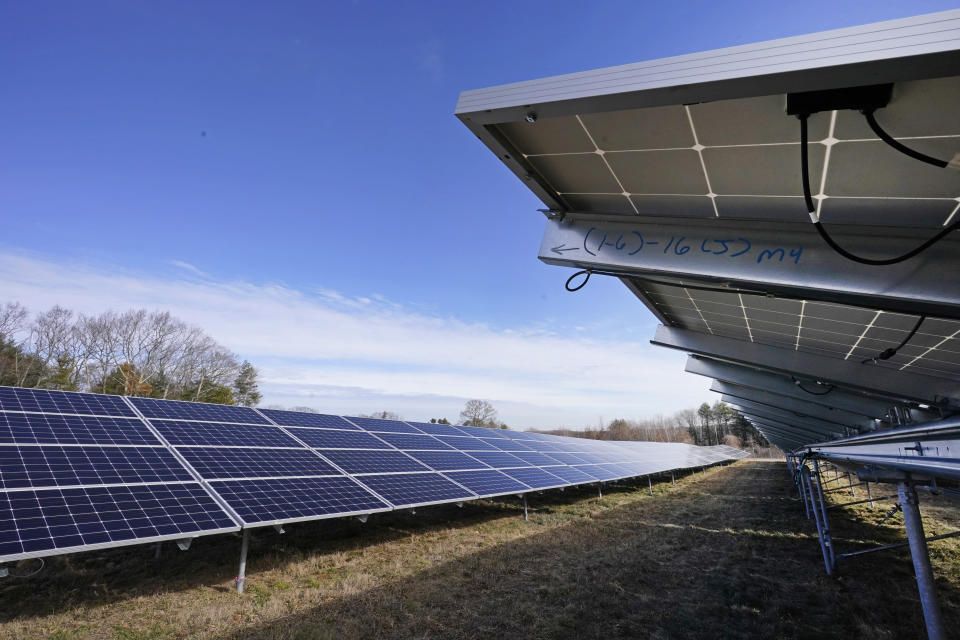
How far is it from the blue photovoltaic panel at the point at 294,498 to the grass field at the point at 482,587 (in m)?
1.15

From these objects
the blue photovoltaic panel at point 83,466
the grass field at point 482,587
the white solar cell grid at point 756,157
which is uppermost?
the white solar cell grid at point 756,157

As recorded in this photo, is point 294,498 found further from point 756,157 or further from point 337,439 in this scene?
point 756,157

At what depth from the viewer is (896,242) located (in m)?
3.16

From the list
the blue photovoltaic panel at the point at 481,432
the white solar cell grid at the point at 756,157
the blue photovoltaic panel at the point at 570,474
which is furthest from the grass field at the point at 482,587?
the blue photovoltaic panel at the point at 481,432

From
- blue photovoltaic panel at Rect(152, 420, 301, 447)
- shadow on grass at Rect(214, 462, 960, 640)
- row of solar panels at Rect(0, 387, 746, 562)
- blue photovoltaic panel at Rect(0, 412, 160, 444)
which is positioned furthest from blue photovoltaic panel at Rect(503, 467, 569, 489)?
blue photovoltaic panel at Rect(0, 412, 160, 444)

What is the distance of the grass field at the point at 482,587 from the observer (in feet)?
19.1

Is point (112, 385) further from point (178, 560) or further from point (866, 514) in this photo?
point (866, 514)

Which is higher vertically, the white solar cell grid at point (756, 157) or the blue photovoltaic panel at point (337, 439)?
the white solar cell grid at point (756, 157)

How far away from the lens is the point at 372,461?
37.5ft

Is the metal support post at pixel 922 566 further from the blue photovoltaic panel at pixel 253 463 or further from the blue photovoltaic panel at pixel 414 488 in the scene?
→ the blue photovoltaic panel at pixel 253 463

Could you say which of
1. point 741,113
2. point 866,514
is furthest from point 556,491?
point 741,113

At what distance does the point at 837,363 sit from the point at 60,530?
39.7 ft

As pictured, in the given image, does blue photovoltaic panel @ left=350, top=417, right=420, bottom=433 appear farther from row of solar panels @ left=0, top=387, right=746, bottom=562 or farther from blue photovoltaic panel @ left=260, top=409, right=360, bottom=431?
blue photovoltaic panel @ left=260, top=409, right=360, bottom=431

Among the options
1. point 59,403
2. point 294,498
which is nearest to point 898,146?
point 294,498
